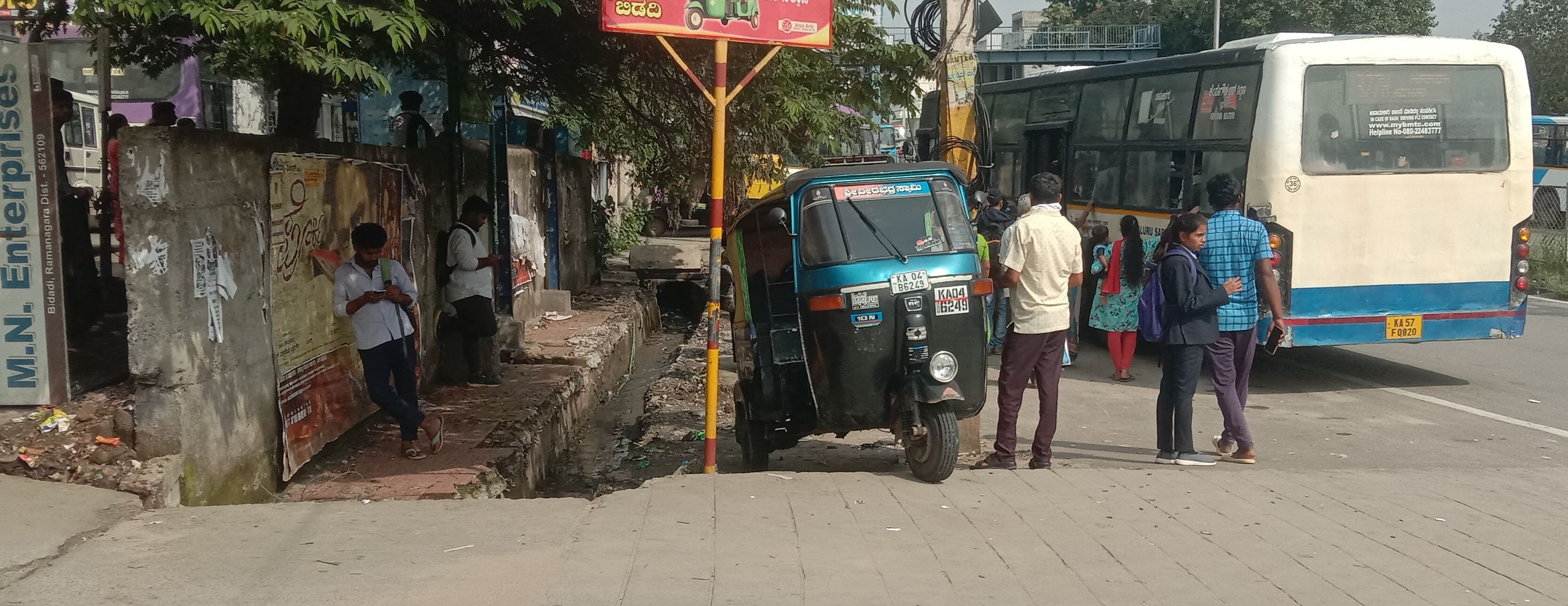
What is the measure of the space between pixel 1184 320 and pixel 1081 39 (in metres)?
54.0

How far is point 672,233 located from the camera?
2252cm

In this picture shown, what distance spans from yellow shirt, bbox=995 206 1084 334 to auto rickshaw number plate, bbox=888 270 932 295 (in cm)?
83

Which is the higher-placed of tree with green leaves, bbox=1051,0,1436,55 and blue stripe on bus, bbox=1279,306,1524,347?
tree with green leaves, bbox=1051,0,1436,55

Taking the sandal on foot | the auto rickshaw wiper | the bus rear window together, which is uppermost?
the bus rear window

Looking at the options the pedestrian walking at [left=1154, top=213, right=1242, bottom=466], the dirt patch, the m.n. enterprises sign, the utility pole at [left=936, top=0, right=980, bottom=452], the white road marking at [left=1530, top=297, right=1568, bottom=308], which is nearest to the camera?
the dirt patch

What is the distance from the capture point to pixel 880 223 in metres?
6.09

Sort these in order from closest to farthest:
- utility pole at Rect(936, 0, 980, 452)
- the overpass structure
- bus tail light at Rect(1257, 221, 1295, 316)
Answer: utility pole at Rect(936, 0, 980, 452) < bus tail light at Rect(1257, 221, 1295, 316) < the overpass structure

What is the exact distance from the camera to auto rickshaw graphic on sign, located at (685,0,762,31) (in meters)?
5.88

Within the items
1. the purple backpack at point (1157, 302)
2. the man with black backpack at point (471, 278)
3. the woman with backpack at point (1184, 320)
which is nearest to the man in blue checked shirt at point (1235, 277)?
the woman with backpack at point (1184, 320)

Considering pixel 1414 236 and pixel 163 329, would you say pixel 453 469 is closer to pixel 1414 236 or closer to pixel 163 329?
pixel 163 329

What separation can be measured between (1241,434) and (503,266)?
20.4 ft

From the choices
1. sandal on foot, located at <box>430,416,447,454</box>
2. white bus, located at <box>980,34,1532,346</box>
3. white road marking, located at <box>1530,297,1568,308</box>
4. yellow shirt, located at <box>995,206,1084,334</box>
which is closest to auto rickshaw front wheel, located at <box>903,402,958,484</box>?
yellow shirt, located at <box>995,206,1084,334</box>

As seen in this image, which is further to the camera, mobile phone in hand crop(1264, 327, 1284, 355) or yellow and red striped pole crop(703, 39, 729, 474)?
mobile phone in hand crop(1264, 327, 1284, 355)

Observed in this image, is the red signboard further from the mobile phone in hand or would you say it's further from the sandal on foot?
the mobile phone in hand
